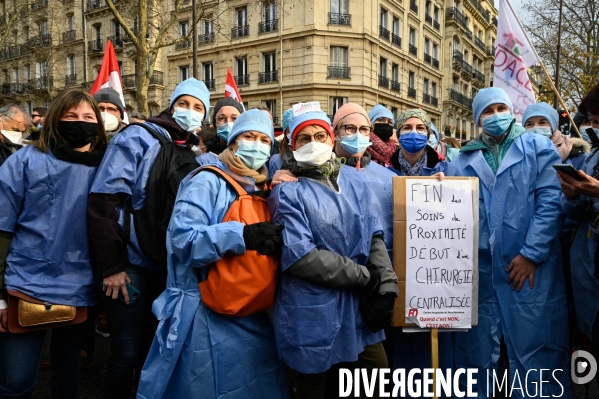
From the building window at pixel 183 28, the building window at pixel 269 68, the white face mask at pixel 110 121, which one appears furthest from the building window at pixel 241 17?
the white face mask at pixel 110 121

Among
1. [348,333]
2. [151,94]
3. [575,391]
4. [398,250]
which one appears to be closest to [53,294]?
[348,333]

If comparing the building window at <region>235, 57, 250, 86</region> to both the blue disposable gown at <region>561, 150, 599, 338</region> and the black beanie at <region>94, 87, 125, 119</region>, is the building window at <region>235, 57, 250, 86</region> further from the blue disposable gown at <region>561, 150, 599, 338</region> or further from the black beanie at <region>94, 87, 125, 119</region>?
the blue disposable gown at <region>561, 150, 599, 338</region>

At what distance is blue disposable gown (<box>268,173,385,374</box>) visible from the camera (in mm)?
2367

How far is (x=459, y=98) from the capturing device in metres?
40.7

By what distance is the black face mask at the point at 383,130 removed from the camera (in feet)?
15.3

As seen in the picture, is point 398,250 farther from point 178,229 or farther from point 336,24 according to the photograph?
point 336,24

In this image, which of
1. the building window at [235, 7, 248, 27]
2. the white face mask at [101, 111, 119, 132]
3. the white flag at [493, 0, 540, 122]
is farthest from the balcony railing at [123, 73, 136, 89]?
the white flag at [493, 0, 540, 122]

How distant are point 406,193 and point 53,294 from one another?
2240 mm

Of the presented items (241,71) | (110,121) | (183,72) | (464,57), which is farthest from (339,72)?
(110,121)

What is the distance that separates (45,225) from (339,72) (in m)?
26.0

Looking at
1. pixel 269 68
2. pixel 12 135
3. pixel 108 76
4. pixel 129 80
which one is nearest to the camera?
pixel 12 135

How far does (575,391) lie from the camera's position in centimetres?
397

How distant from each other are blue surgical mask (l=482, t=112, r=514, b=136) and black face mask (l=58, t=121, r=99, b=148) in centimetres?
265

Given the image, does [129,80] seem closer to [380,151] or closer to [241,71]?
[241,71]
